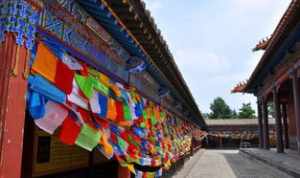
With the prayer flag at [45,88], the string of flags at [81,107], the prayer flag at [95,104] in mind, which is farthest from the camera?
the prayer flag at [95,104]

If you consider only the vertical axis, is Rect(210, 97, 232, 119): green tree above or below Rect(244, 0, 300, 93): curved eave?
above

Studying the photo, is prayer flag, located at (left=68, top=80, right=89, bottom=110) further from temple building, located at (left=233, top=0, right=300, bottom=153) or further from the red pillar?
temple building, located at (left=233, top=0, right=300, bottom=153)

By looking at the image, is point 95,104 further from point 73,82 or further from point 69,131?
point 69,131

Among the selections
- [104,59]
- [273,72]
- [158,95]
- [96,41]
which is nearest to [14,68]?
[96,41]

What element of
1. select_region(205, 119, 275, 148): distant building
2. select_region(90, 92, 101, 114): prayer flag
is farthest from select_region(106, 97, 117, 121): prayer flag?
select_region(205, 119, 275, 148): distant building

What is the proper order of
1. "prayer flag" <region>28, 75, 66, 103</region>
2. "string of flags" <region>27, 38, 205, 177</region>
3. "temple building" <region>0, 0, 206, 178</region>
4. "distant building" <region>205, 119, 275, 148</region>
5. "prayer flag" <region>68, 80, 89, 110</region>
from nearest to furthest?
"temple building" <region>0, 0, 206, 178</region> < "prayer flag" <region>28, 75, 66, 103</region> < "string of flags" <region>27, 38, 205, 177</region> < "prayer flag" <region>68, 80, 89, 110</region> < "distant building" <region>205, 119, 275, 148</region>

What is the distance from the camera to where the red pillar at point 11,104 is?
2.20 meters

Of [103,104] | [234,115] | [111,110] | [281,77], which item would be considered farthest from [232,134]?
[234,115]

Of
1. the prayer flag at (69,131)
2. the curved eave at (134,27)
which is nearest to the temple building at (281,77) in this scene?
the curved eave at (134,27)

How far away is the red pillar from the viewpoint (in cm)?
220

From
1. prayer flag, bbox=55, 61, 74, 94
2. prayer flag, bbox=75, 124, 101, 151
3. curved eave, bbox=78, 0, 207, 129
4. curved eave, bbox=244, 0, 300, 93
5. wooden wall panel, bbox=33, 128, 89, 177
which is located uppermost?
curved eave, bbox=244, 0, 300, 93

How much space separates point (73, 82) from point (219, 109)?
2830 inches

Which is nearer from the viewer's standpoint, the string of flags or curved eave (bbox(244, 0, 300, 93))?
the string of flags

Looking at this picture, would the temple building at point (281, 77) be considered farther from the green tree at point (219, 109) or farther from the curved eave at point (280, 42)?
the green tree at point (219, 109)
